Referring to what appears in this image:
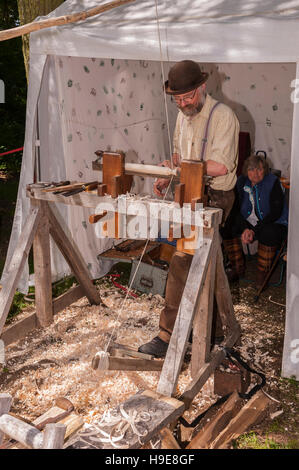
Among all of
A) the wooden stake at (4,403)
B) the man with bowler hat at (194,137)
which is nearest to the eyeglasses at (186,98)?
the man with bowler hat at (194,137)

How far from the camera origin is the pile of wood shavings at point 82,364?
353cm

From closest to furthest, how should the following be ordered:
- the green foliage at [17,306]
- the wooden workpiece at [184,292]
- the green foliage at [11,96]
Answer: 1. the wooden workpiece at [184,292]
2. the green foliage at [17,306]
3. the green foliage at [11,96]

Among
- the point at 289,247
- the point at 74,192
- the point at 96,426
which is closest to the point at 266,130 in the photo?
the point at 289,247

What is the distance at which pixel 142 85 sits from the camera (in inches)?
235

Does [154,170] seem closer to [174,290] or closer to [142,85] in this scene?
[174,290]

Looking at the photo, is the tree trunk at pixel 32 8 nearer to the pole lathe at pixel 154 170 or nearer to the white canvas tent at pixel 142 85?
the white canvas tent at pixel 142 85

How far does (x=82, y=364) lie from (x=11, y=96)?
666 centimetres

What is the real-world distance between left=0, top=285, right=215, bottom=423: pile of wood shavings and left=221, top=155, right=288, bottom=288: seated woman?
1132mm

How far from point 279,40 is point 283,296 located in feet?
9.04

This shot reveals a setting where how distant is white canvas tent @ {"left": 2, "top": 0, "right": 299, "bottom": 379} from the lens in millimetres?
3467

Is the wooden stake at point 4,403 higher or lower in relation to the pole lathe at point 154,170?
lower

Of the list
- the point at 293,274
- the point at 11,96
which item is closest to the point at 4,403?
the point at 293,274

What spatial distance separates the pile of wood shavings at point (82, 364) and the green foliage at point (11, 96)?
473 centimetres

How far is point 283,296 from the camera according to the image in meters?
5.19
